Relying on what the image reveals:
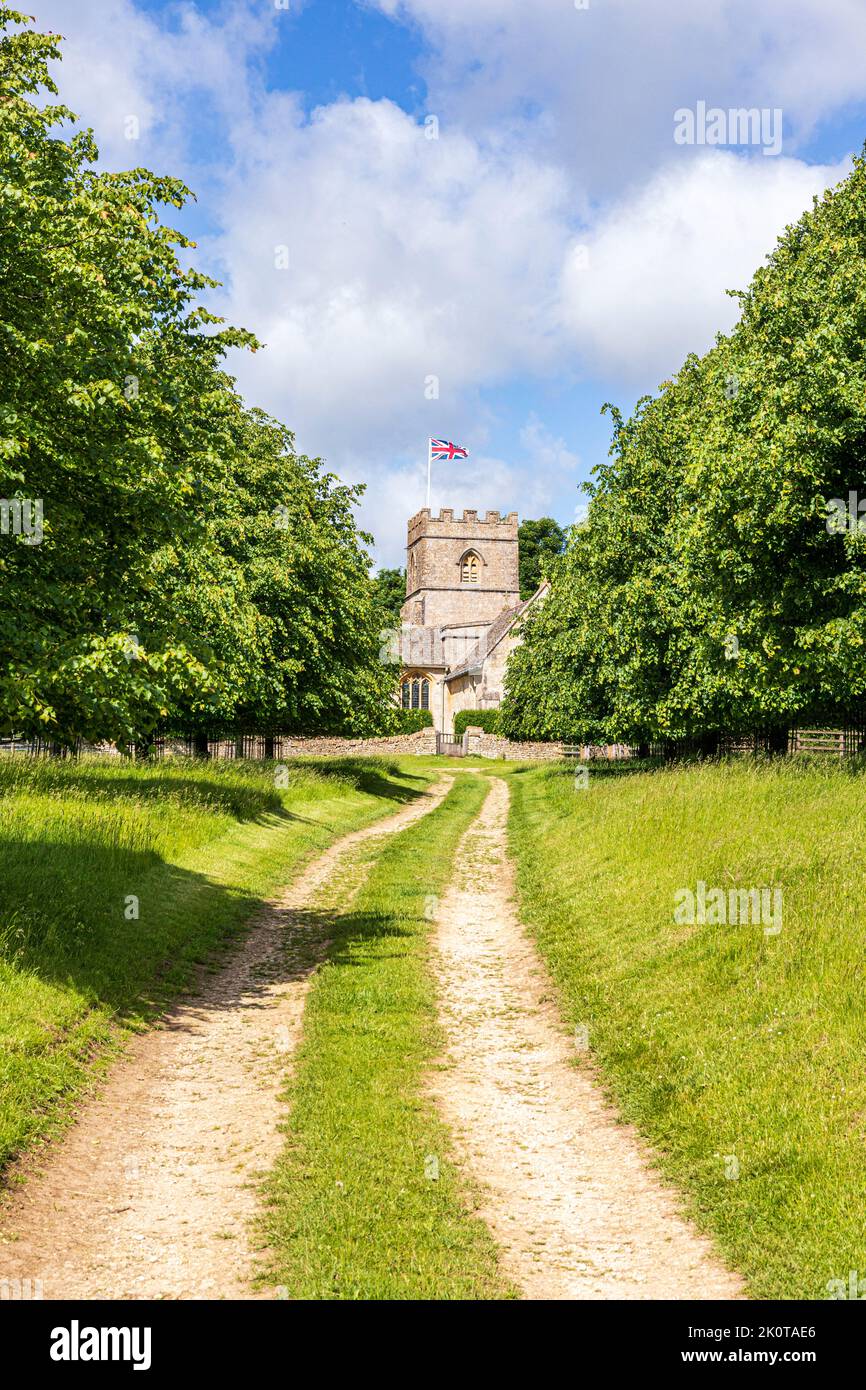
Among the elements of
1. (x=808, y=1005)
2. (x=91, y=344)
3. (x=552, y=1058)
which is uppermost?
(x=91, y=344)

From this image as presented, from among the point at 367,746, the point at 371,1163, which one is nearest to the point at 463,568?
the point at 367,746

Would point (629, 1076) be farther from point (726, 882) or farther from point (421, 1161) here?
point (726, 882)

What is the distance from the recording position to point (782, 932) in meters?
10.2

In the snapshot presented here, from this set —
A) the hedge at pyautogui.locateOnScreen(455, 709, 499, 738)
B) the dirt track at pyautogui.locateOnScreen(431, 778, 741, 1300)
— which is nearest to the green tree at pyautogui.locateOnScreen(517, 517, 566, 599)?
the hedge at pyautogui.locateOnScreen(455, 709, 499, 738)

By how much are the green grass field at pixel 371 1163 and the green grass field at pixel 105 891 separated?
1934mm

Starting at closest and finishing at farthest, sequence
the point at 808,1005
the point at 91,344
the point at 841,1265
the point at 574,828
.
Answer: the point at 841,1265 → the point at 808,1005 → the point at 91,344 → the point at 574,828

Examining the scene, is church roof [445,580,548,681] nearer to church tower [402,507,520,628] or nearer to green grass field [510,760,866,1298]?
church tower [402,507,520,628]

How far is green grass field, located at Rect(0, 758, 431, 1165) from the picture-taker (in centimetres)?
890

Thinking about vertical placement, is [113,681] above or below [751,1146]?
above

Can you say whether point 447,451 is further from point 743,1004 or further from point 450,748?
point 743,1004

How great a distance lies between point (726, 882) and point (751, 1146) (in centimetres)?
504

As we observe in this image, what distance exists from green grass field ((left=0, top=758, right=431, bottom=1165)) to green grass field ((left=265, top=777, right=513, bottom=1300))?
1.93 m

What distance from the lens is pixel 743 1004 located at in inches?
364
